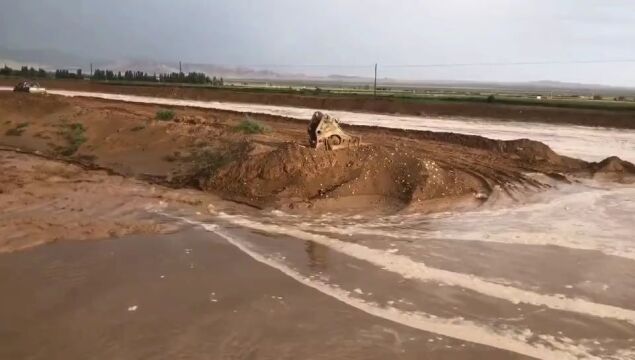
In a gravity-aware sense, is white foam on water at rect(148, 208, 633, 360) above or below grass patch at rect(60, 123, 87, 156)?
below

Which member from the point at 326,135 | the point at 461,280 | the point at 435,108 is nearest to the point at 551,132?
the point at 435,108

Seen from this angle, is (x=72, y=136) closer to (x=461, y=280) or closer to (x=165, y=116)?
(x=165, y=116)

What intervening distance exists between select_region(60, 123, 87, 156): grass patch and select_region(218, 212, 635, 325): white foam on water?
38.1 feet

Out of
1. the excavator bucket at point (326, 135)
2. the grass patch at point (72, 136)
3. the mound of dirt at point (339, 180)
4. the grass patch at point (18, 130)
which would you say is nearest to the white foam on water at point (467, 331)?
the mound of dirt at point (339, 180)

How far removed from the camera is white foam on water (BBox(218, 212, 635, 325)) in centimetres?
602

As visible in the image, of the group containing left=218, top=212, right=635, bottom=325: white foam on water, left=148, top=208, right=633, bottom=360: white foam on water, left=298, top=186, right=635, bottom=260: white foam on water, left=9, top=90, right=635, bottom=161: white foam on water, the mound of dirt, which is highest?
left=9, top=90, right=635, bottom=161: white foam on water

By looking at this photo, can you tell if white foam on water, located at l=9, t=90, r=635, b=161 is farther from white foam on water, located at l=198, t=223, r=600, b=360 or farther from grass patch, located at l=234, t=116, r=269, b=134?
white foam on water, located at l=198, t=223, r=600, b=360

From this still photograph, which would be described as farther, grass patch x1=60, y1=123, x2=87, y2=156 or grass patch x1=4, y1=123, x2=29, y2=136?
grass patch x1=4, y1=123, x2=29, y2=136

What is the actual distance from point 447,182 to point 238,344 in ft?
25.6

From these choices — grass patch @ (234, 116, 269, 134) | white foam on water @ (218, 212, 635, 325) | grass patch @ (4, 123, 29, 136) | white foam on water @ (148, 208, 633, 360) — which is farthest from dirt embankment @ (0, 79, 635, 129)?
white foam on water @ (148, 208, 633, 360)

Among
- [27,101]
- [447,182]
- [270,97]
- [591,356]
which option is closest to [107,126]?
[27,101]

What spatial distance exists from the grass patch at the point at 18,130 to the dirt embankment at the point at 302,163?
0.06 meters

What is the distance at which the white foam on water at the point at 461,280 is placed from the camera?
19.8 ft

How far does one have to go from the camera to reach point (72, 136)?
776 inches
